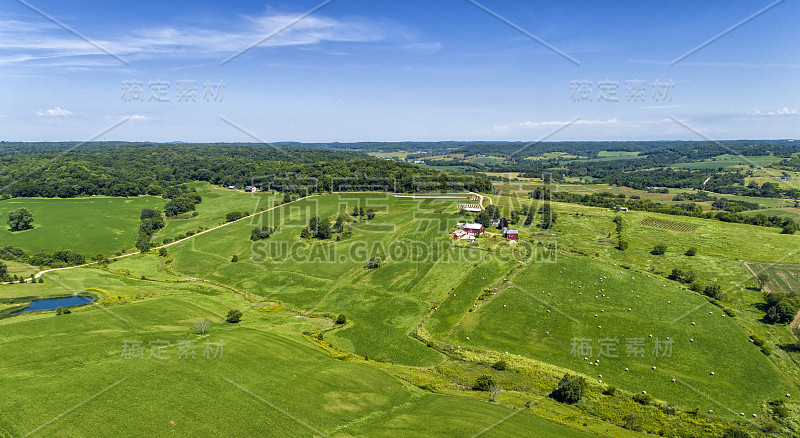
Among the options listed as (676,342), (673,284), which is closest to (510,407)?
(676,342)

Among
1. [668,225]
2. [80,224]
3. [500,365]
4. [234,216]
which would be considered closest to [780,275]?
[668,225]

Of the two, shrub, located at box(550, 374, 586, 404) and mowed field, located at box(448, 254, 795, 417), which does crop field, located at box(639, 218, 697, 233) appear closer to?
mowed field, located at box(448, 254, 795, 417)

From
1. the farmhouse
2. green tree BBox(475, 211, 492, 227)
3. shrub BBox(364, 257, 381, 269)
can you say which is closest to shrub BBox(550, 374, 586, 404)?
shrub BBox(364, 257, 381, 269)

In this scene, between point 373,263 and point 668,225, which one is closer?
point 373,263

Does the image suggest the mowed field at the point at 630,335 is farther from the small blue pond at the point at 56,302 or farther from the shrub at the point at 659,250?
the small blue pond at the point at 56,302

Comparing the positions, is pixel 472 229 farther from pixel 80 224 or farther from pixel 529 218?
pixel 80 224

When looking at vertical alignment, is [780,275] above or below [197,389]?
above

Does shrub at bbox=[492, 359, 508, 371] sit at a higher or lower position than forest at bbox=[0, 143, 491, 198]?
lower
